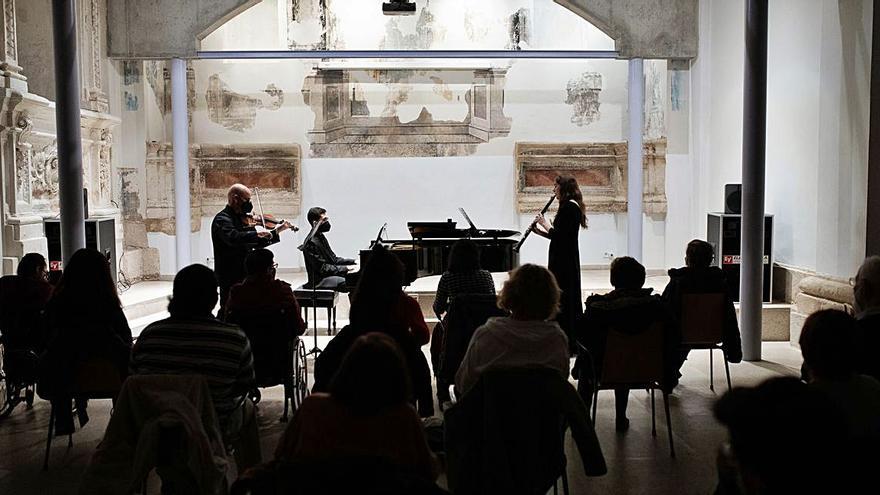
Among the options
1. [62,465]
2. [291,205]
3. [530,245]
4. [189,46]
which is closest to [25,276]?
[62,465]

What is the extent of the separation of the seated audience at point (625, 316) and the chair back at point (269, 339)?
156 centimetres

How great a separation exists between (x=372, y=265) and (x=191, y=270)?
2.85ft

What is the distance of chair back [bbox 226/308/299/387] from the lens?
194 inches

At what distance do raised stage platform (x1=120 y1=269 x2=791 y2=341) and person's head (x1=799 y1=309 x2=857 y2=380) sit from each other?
5.50 m

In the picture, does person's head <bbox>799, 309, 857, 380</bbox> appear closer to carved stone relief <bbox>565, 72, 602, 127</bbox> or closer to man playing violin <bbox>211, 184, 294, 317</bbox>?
man playing violin <bbox>211, 184, 294, 317</bbox>

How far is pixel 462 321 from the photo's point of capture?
5043mm

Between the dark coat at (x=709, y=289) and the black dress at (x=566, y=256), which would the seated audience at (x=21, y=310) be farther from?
the dark coat at (x=709, y=289)

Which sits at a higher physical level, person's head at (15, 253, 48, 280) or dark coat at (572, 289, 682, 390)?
person's head at (15, 253, 48, 280)

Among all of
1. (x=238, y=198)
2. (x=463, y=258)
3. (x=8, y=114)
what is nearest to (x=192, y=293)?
(x=463, y=258)

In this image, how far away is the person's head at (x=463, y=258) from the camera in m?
5.56

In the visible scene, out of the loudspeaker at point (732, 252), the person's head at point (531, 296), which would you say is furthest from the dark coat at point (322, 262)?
the person's head at point (531, 296)

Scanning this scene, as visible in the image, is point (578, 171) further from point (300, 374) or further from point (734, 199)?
point (300, 374)

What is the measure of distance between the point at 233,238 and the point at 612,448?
11.0 feet

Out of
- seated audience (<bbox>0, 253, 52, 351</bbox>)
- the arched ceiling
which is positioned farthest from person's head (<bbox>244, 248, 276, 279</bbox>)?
the arched ceiling
